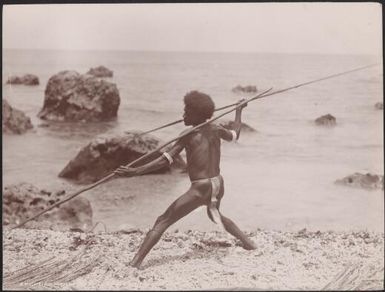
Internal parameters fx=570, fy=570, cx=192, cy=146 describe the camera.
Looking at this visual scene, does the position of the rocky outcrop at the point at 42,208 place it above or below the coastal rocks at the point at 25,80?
below

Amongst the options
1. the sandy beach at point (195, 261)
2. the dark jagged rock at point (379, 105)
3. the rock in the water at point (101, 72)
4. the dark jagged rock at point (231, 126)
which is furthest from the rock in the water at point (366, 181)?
the rock in the water at point (101, 72)

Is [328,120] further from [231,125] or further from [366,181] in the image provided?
[231,125]

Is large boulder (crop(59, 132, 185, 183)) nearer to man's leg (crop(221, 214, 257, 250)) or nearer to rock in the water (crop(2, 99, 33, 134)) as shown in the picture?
rock in the water (crop(2, 99, 33, 134))

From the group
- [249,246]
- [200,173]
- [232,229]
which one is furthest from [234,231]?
[200,173]

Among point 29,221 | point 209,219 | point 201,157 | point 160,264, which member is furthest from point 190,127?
point 29,221

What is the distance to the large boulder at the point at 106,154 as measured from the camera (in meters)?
4.45

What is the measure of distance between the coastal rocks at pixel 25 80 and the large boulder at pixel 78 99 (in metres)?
0.15

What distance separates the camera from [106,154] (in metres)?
4.46

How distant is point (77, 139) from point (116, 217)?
0.70 meters

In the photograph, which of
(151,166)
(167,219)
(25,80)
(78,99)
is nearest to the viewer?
(151,166)

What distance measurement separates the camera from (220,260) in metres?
4.19

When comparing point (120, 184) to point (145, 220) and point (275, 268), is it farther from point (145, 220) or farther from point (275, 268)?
point (275, 268)

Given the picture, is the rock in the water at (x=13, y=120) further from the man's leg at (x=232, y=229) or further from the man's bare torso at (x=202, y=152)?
the man's leg at (x=232, y=229)

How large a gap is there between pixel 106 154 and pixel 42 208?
2.21 feet
